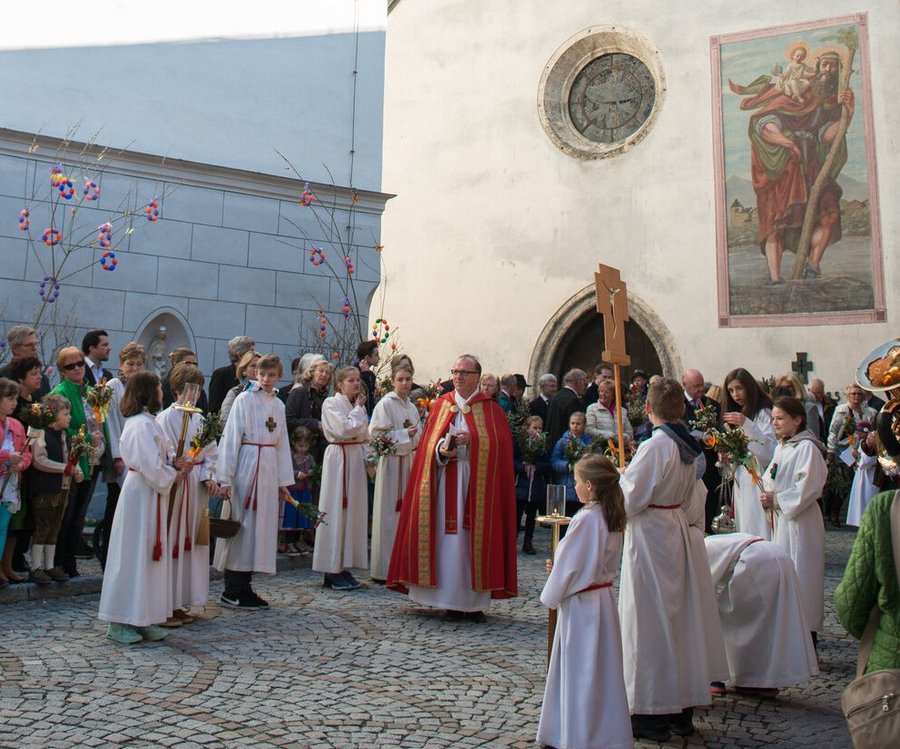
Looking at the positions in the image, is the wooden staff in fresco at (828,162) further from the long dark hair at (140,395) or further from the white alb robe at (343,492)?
the long dark hair at (140,395)

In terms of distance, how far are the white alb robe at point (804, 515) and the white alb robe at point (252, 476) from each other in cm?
349

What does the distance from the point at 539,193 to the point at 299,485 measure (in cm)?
1164

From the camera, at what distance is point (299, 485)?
938cm

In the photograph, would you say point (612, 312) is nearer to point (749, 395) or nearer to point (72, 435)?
point (749, 395)

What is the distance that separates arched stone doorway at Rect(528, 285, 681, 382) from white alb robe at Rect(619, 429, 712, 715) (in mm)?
13435

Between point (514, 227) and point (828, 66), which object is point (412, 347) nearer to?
point (514, 227)

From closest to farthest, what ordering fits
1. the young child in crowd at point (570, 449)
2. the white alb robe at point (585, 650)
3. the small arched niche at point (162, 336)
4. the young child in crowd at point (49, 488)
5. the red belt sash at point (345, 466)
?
the white alb robe at point (585, 650), the young child in crowd at point (49, 488), the red belt sash at point (345, 466), the young child in crowd at point (570, 449), the small arched niche at point (162, 336)

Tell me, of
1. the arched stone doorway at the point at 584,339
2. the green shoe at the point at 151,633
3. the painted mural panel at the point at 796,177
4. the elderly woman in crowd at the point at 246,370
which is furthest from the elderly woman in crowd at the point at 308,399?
the painted mural panel at the point at 796,177

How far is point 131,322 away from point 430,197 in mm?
10326

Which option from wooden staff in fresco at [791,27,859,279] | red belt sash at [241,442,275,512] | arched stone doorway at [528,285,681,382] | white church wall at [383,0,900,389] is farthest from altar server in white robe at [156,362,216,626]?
wooden staff in fresco at [791,27,859,279]

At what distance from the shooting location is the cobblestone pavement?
438 centimetres

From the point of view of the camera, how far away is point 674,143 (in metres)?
18.2

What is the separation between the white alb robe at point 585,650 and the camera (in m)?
4.09

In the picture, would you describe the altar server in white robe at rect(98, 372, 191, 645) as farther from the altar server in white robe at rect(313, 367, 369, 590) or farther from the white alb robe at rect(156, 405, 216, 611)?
the altar server in white robe at rect(313, 367, 369, 590)
